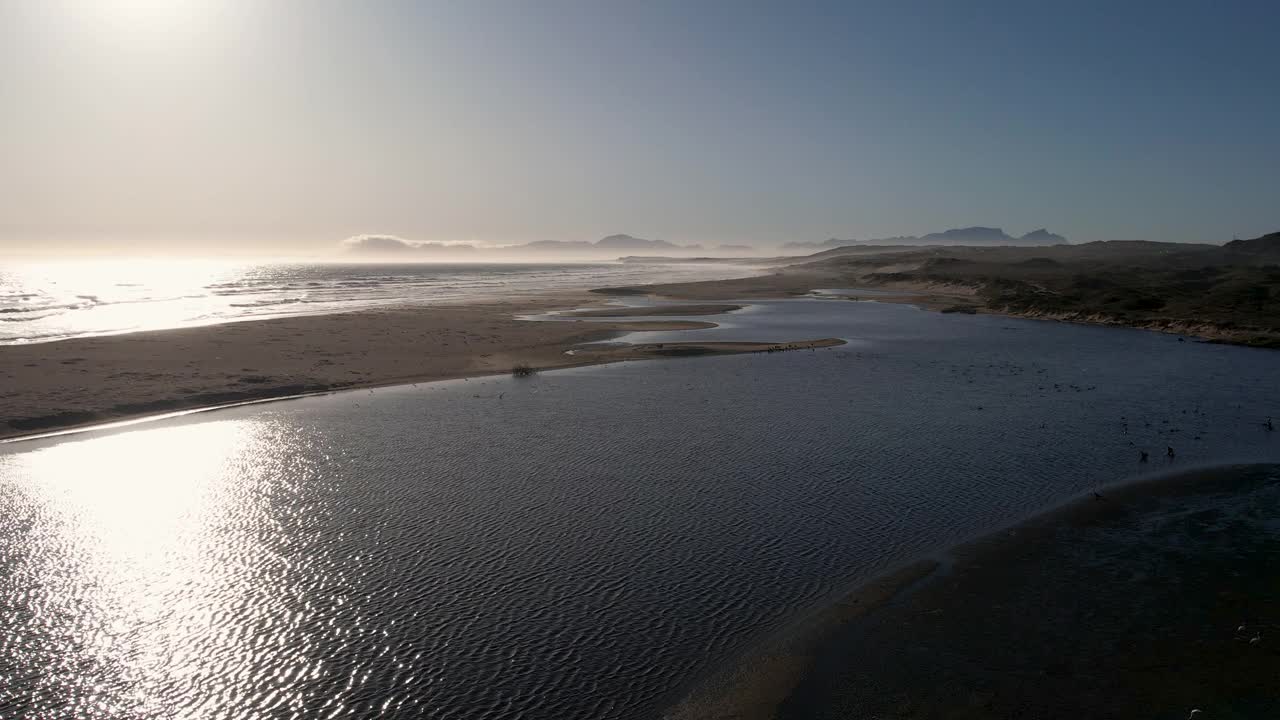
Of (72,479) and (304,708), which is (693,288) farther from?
(304,708)

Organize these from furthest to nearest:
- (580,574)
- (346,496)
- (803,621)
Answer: (346,496), (580,574), (803,621)

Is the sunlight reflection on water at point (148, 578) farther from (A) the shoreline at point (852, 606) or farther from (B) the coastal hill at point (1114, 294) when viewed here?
(B) the coastal hill at point (1114, 294)

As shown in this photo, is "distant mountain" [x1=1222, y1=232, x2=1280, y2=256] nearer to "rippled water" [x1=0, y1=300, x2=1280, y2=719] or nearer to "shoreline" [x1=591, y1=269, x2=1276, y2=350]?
"shoreline" [x1=591, y1=269, x2=1276, y2=350]

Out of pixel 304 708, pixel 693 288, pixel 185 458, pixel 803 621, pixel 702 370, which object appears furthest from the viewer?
pixel 693 288

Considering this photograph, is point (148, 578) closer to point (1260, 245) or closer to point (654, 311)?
point (654, 311)

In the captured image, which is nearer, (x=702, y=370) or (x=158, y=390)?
(x=158, y=390)

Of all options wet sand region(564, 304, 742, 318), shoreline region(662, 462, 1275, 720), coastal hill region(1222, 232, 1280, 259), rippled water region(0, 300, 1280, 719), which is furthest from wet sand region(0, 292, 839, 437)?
coastal hill region(1222, 232, 1280, 259)

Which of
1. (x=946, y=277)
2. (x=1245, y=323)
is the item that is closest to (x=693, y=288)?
(x=946, y=277)

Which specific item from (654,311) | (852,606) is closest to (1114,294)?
(654,311)
